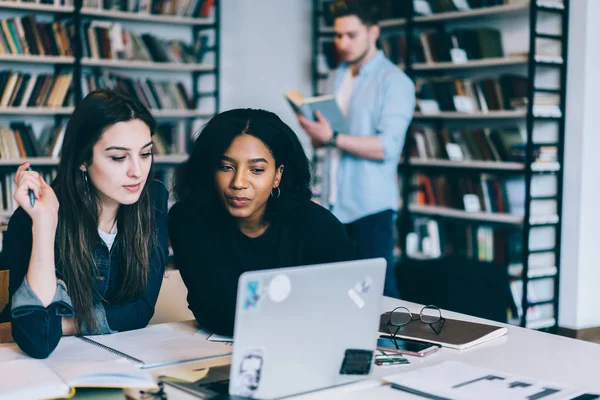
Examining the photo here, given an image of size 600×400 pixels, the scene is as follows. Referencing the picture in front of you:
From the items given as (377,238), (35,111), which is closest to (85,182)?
(377,238)

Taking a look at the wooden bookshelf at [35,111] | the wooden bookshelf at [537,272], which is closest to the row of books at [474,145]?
the wooden bookshelf at [537,272]

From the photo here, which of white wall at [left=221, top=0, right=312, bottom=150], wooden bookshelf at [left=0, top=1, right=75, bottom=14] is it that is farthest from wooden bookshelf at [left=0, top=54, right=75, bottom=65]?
white wall at [left=221, top=0, right=312, bottom=150]

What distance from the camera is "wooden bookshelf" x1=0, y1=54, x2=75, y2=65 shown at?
14.0ft

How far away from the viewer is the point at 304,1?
5.61m

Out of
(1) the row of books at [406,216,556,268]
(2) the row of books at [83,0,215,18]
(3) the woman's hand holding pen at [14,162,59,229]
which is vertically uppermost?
(2) the row of books at [83,0,215,18]

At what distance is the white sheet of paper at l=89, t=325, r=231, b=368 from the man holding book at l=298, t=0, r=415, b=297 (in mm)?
Result: 1660

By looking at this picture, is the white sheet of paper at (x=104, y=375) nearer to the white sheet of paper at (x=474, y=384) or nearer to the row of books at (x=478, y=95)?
the white sheet of paper at (x=474, y=384)

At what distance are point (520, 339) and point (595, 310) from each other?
2.79 metres

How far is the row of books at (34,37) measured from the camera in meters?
4.33

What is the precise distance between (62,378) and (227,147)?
2.32ft

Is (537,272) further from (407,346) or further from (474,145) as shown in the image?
(407,346)

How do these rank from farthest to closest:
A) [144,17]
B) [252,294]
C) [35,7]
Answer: [144,17], [35,7], [252,294]

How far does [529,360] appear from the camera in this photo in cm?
153

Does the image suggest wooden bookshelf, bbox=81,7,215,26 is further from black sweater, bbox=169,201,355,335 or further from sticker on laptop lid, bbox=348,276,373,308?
sticker on laptop lid, bbox=348,276,373,308
